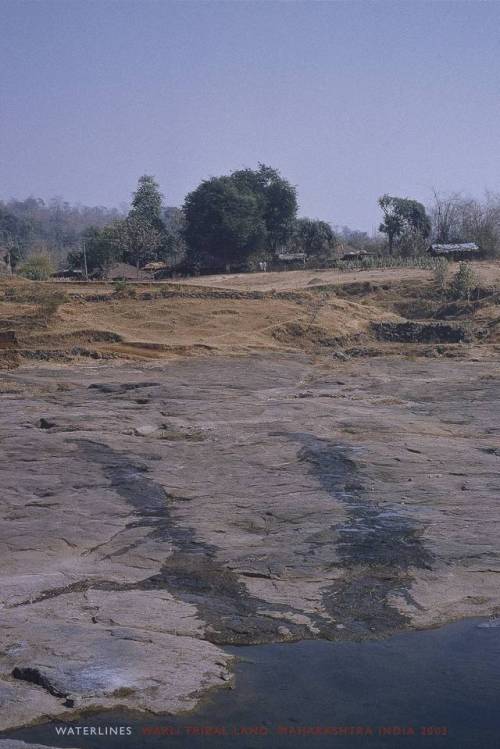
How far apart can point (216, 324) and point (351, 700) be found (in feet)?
54.4

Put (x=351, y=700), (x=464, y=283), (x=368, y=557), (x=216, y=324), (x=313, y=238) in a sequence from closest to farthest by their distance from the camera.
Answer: (x=351, y=700), (x=368, y=557), (x=216, y=324), (x=464, y=283), (x=313, y=238)

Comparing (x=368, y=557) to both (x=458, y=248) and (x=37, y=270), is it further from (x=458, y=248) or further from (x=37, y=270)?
(x=37, y=270)

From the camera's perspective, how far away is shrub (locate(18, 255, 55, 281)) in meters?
36.7

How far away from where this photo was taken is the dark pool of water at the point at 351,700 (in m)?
5.71

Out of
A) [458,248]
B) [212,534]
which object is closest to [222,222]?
[458,248]

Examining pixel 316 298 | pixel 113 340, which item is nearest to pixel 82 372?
pixel 113 340

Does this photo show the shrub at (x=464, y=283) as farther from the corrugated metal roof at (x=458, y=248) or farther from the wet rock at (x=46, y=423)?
the wet rock at (x=46, y=423)

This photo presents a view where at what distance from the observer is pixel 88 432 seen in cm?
1226

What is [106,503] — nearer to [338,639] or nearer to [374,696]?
[338,639]

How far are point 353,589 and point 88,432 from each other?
5560 millimetres

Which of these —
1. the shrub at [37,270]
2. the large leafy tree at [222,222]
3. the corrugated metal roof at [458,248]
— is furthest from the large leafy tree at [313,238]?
the shrub at [37,270]

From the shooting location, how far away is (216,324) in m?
22.4

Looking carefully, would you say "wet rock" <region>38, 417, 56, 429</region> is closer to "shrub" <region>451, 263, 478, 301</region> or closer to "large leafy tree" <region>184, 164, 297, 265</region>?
"shrub" <region>451, 263, 478, 301</region>

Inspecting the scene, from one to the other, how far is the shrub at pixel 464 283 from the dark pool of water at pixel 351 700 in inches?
828
